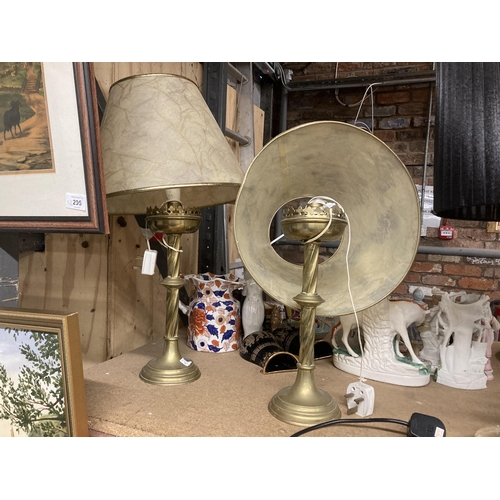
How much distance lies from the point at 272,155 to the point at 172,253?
0.37 metres

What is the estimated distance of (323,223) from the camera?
0.77m

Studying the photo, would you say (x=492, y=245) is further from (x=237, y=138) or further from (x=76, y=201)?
(x=76, y=201)

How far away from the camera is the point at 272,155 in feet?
2.83

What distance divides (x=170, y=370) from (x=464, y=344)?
A: 742 mm

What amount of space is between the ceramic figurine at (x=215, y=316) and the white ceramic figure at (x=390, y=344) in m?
0.42

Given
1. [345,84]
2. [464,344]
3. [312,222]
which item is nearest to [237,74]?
[345,84]

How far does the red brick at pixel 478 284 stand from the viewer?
253cm

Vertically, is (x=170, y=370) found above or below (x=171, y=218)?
below

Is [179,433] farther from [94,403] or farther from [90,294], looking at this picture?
[90,294]

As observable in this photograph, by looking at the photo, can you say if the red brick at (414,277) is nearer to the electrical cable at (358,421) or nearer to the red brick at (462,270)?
the red brick at (462,270)

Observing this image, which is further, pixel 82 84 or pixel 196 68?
pixel 196 68

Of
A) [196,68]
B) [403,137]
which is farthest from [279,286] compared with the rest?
[403,137]

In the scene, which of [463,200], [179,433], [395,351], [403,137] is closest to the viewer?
[463,200]

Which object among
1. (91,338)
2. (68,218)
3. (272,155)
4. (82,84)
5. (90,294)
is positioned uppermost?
(82,84)
